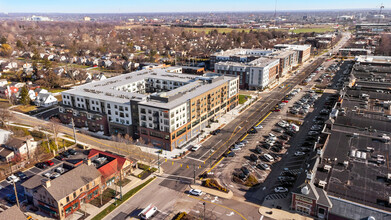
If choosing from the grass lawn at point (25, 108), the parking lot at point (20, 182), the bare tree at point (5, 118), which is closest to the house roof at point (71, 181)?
the parking lot at point (20, 182)

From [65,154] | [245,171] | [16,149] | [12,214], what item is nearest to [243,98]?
[245,171]

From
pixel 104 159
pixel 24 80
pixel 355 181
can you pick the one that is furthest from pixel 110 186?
pixel 24 80

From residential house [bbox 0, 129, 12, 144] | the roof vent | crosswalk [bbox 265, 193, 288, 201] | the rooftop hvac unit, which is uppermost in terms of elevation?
the rooftop hvac unit

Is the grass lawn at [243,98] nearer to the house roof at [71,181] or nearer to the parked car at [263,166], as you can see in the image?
the parked car at [263,166]

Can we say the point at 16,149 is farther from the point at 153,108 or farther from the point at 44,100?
the point at 44,100

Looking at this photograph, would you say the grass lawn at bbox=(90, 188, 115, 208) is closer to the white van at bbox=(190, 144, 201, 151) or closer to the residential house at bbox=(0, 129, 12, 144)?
the white van at bbox=(190, 144, 201, 151)

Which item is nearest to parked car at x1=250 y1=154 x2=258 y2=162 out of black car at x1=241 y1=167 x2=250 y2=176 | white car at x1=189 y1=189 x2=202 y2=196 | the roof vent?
black car at x1=241 y1=167 x2=250 y2=176

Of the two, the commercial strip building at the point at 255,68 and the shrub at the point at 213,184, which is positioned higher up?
the commercial strip building at the point at 255,68
